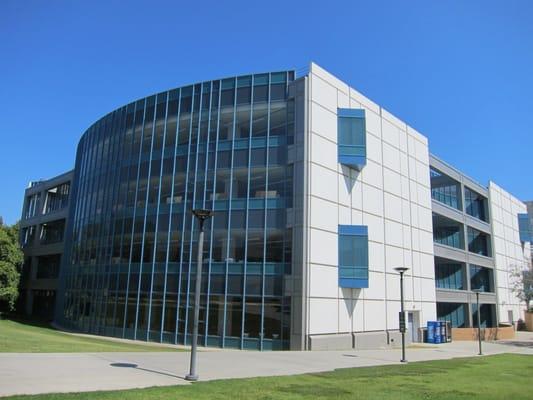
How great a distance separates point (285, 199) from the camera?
29562 mm

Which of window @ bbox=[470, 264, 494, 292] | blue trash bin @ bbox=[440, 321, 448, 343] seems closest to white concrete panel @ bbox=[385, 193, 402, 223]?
Result: blue trash bin @ bbox=[440, 321, 448, 343]

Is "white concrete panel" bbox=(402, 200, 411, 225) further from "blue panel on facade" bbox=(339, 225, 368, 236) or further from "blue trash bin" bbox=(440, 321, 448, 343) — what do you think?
"blue trash bin" bbox=(440, 321, 448, 343)

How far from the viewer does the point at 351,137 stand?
32156 millimetres

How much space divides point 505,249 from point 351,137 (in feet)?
130

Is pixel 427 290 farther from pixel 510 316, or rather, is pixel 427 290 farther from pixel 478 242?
pixel 510 316

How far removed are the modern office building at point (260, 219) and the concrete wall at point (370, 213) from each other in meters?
0.11

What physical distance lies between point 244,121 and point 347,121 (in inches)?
284

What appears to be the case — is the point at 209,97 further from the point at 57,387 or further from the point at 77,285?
the point at 57,387

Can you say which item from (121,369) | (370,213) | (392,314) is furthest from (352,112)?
(121,369)

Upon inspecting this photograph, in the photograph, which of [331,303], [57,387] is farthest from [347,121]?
[57,387]

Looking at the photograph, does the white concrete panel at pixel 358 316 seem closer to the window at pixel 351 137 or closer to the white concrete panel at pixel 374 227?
the white concrete panel at pixel 374 227

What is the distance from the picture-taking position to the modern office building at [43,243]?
58.7 meters

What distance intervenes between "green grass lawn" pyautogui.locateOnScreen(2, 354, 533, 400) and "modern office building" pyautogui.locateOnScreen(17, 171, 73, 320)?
4982 centimetres

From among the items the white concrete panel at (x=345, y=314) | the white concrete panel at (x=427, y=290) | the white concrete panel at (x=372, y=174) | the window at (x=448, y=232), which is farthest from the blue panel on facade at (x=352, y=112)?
the window at (x=448, y=232)
